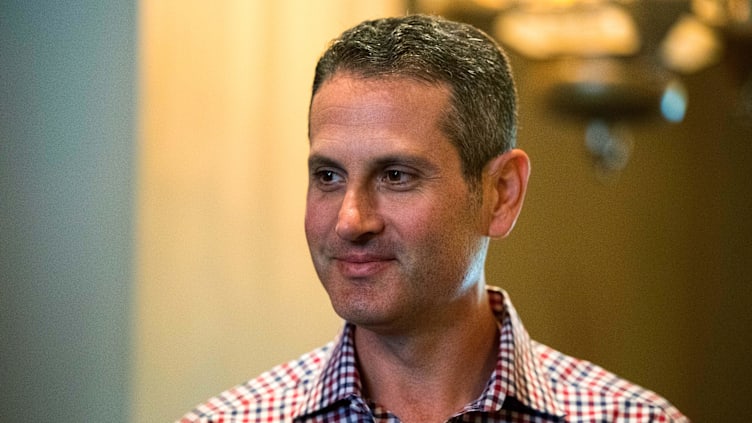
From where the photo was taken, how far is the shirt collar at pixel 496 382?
1830mm

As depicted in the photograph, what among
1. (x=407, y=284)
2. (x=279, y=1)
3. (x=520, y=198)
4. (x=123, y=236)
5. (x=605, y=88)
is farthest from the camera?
(x=605, y=88)

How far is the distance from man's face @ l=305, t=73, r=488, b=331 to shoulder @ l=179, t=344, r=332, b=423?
24 centimetres

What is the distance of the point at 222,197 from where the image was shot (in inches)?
103

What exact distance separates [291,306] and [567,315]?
7.67 feet

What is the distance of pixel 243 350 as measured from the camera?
2666mm

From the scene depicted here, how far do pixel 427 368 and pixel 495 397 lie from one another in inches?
4.7

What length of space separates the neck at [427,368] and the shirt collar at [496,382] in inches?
1.5

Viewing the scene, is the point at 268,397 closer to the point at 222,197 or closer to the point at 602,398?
the point at 602,398

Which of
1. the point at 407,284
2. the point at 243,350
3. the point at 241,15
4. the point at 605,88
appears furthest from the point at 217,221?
the point at 605,88

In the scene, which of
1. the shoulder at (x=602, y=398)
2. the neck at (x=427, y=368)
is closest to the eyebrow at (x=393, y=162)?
the neck at (x=427, y=368)

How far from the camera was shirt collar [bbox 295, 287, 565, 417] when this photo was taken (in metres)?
1.83

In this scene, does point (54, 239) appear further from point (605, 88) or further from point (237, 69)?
point (605, 88)

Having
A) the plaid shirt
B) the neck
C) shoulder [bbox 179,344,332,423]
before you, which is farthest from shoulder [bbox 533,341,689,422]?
shoulder [bbox 179,344,332,423]

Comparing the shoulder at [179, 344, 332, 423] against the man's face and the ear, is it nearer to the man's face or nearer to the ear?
the man's face
